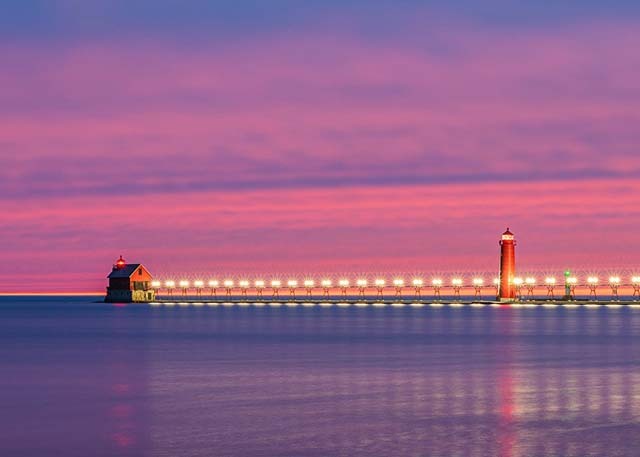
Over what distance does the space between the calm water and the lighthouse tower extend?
326ft

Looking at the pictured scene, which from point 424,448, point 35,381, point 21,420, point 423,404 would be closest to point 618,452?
point 424,448

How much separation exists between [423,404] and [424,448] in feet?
28.3

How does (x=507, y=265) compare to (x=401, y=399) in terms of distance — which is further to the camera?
(x=507, y=265)

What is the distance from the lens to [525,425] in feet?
98.1

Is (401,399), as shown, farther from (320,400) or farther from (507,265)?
(507,265)

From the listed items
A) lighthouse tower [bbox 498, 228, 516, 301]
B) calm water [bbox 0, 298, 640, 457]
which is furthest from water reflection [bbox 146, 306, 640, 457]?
lighthouse tower [bbox 498, 228, 516, 301]

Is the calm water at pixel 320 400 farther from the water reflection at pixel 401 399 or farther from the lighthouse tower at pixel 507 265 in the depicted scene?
the lighthouse tower at pixel 507 265

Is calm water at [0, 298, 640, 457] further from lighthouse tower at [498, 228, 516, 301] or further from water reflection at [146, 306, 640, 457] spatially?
lighthouse tower at [498, 228, 516, 301]

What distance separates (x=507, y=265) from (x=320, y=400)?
459ft

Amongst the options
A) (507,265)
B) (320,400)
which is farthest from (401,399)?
(507,265)

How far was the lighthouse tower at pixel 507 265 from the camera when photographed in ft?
555

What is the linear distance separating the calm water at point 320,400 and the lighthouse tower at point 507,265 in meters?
99.2

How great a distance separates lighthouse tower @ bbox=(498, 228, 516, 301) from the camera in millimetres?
169125

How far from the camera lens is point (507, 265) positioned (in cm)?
17300
